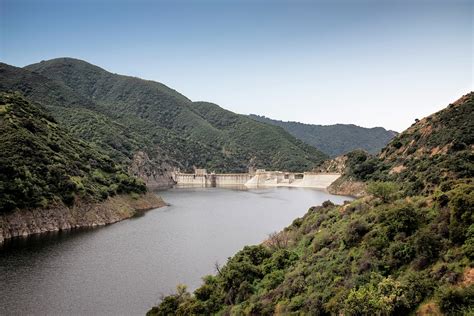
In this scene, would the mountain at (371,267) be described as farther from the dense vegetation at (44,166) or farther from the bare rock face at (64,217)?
the dense vegetation at (44,166)

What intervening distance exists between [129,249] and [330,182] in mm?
121021

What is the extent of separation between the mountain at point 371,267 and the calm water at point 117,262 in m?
8.20

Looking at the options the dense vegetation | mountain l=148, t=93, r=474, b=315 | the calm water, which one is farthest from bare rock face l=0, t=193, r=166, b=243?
mountain l=148, t=93, r=474, b=315

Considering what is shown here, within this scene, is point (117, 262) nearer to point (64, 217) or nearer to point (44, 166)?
point (64, 217)

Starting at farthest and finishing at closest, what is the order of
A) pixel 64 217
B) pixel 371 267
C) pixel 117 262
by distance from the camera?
pixel 64 217, pixel 117 262, pixel 371 267

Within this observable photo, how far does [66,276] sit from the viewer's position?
155ft

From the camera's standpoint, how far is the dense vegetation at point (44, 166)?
70312 mm

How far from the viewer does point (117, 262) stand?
179 feet

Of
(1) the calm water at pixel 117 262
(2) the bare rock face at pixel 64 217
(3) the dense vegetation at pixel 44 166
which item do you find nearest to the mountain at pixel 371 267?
(1) the calm water at pixel 117 262

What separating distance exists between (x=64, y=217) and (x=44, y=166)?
10.6m

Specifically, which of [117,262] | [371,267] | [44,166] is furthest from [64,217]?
[371,267]

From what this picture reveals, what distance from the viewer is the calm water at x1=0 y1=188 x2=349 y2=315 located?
3975 cm

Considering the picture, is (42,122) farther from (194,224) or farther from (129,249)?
(129,249)

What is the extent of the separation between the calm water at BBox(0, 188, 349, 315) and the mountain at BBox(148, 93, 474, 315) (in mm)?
8200
